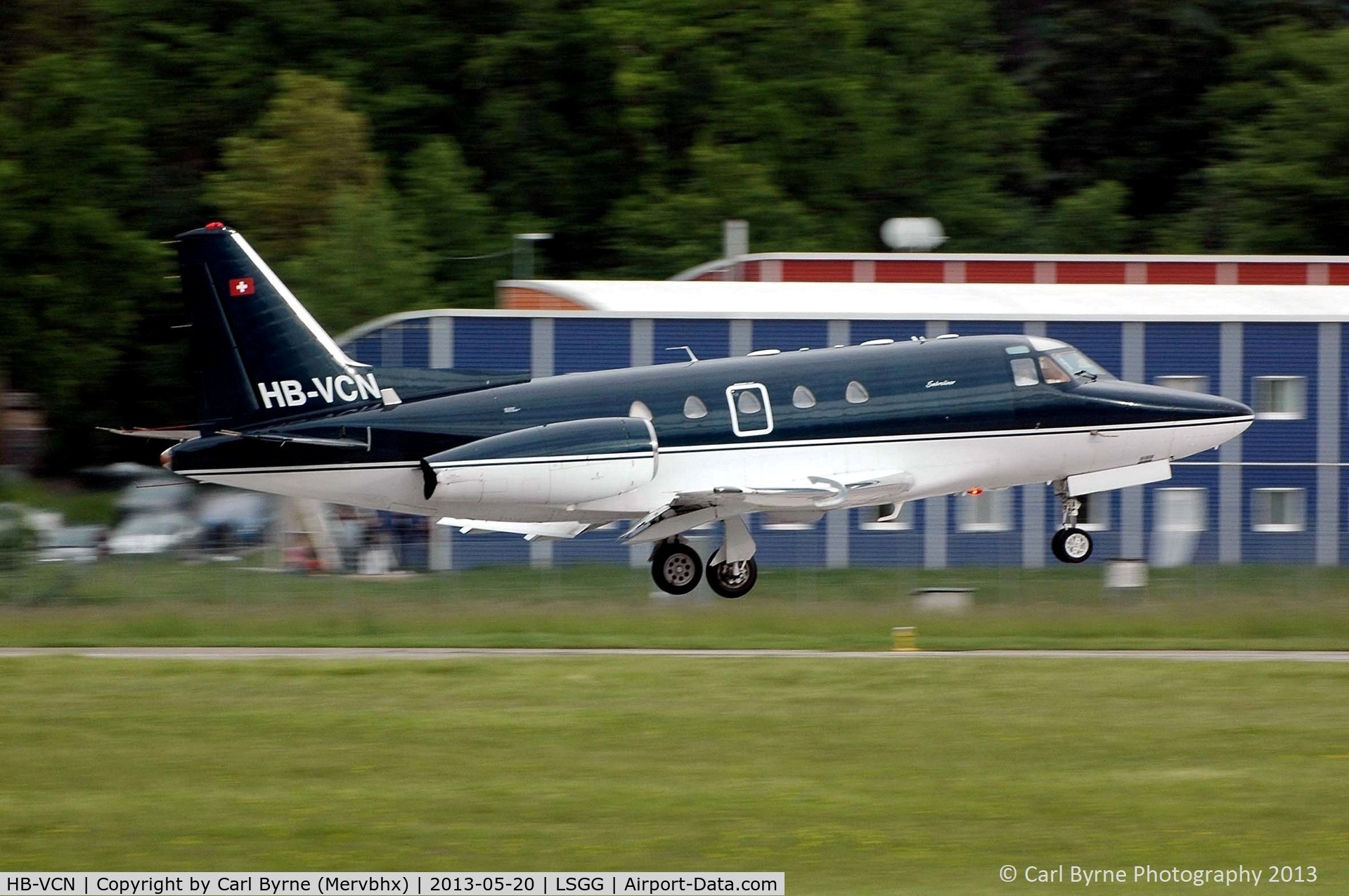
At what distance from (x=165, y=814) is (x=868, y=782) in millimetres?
6842

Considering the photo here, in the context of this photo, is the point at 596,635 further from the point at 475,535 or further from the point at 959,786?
the point at 959,786

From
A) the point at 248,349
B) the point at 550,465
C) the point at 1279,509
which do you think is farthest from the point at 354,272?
the point at 1279,509

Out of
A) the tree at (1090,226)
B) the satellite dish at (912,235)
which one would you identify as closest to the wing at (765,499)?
the satellite dish at (912,235)

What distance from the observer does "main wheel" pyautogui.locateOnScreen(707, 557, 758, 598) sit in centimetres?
3170

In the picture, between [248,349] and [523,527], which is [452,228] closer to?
[523,527]

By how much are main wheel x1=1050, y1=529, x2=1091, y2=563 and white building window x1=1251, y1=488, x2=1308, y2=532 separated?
8661mm

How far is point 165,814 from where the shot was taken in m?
18.1

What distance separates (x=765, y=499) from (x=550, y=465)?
347 centimetres

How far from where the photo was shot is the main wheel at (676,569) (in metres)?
31.5

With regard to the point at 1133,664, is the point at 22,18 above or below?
above

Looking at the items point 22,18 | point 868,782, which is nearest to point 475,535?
point 868,782

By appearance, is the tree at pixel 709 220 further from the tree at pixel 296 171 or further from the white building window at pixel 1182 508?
the white building window at pixel 1182 508

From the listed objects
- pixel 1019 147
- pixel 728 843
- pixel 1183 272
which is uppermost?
pixel 1019 147

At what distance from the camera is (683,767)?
806 inches
